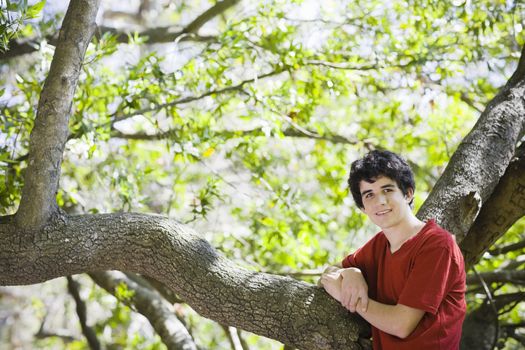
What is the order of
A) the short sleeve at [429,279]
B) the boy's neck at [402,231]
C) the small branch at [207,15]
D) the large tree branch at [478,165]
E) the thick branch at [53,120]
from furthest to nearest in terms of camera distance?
the small branch at [207,15] → the large tree branch at [478,165] → the thick branch at [53,120] → the boy's neck at [402,231] → the short sleeve at [429,279]

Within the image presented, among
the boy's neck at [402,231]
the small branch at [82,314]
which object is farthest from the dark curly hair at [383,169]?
the small branch at [82,314]

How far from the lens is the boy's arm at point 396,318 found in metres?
2.08

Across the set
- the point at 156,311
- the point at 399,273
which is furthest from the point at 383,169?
the point at 156,311

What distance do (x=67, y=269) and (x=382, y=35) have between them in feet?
9.56

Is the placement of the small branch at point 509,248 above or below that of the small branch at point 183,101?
below

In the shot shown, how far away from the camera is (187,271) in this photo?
239 cm

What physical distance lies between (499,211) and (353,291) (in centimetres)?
102

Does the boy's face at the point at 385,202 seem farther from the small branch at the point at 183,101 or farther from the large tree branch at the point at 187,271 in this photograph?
the small branch at the point at 183,101

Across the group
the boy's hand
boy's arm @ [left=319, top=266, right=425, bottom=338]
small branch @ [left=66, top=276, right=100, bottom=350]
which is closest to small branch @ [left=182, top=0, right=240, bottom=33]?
small branch @ [left=66, top=276, right=100, bottom=350]

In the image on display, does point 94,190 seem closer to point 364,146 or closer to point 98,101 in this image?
point 98,101

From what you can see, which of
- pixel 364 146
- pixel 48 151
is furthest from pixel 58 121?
pixel 364 146

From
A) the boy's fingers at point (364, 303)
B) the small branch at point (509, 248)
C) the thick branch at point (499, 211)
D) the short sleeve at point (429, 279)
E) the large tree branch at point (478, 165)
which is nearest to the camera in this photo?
the short sleeve at point (429, 279)

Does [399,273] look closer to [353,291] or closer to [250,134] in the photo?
[353,291]

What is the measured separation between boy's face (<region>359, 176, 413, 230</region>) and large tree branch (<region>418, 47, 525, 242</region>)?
30cm
